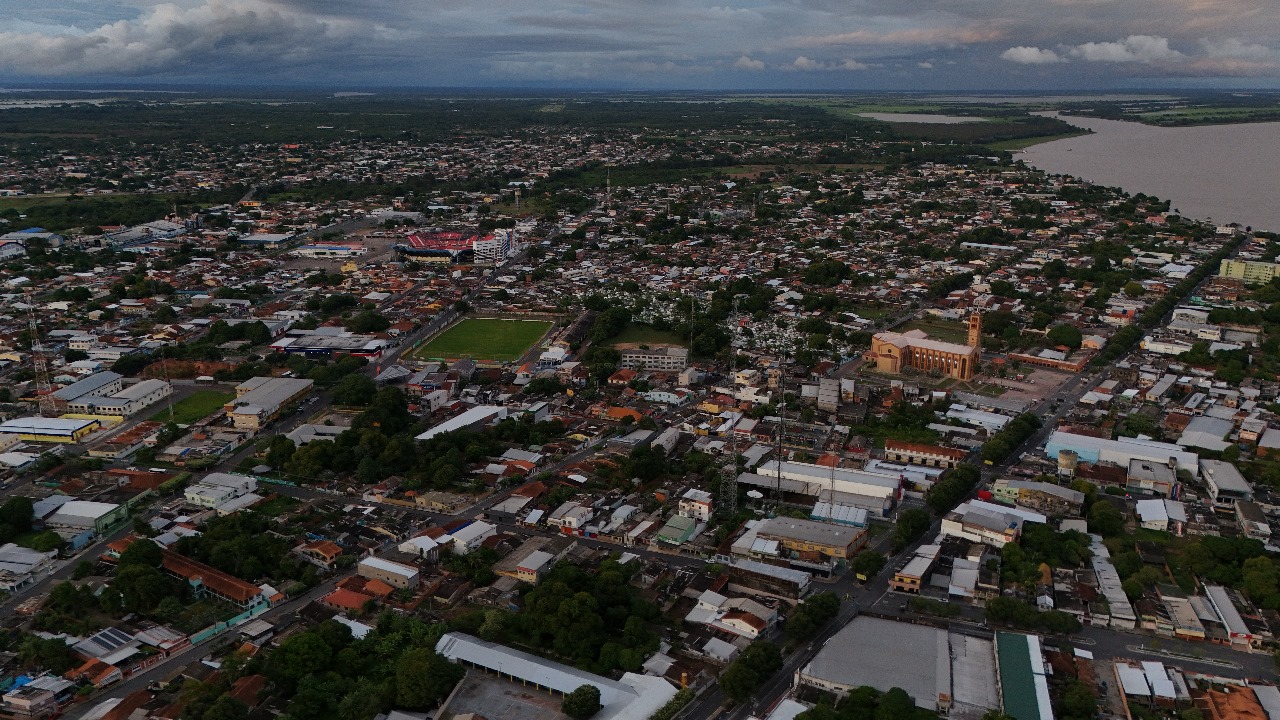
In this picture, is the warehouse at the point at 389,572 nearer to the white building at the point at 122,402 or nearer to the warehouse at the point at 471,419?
the warehouse at the point at 471,419

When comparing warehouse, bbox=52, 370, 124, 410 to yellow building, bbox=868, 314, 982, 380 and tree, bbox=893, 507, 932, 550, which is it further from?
yellow building, bbox=868, 314, 982, 380

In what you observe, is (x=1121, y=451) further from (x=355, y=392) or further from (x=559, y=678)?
(x=355, y=392)

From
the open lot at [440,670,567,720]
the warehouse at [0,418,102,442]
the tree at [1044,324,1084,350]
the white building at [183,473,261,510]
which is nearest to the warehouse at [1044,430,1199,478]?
the tree at [1044,324,1084,350]

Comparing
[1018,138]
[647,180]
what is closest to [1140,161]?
[1018,138]

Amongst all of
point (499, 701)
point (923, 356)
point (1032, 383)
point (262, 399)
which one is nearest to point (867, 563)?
point (499, 701)

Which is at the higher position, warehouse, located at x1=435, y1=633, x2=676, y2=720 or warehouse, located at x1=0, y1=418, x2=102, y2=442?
warehouse, located at x1=0, y1=418, x2=102, y2=442

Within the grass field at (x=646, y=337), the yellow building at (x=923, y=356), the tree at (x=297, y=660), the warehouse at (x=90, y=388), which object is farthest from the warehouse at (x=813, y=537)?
the warehouse at (x=90, y=388)
